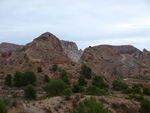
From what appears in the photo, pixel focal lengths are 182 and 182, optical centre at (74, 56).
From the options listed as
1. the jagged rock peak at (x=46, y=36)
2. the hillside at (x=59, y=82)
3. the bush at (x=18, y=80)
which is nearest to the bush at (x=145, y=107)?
the hillside at (x=59, y=82)

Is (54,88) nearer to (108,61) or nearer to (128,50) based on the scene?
(108,61)

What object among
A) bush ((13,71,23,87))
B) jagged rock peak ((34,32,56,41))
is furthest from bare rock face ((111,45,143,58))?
bush ((13,71,23,87))

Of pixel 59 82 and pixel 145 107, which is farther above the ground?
pixel 59 82

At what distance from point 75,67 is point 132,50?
150m

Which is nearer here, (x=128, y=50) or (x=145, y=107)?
(x=145, y=107)

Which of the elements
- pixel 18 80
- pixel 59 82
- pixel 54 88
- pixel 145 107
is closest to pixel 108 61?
pixel 18 80

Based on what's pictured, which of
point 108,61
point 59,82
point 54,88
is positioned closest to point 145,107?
point 59,82

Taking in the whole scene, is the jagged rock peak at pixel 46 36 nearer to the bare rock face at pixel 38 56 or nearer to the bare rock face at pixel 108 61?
the bare rock face at pixel 38 56

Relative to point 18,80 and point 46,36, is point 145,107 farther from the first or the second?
point 46,36

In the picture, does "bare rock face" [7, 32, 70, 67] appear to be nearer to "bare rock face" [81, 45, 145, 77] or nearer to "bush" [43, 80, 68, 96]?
"bare rock face" [81, 45, 145, 77]

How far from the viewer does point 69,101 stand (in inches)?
893

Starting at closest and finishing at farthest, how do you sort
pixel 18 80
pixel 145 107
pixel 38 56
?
pixel 145 107 → pixel 18 80 → pixel 38 56

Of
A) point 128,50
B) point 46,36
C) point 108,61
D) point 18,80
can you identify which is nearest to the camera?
point 18,80

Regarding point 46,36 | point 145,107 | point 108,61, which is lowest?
point 145,107
